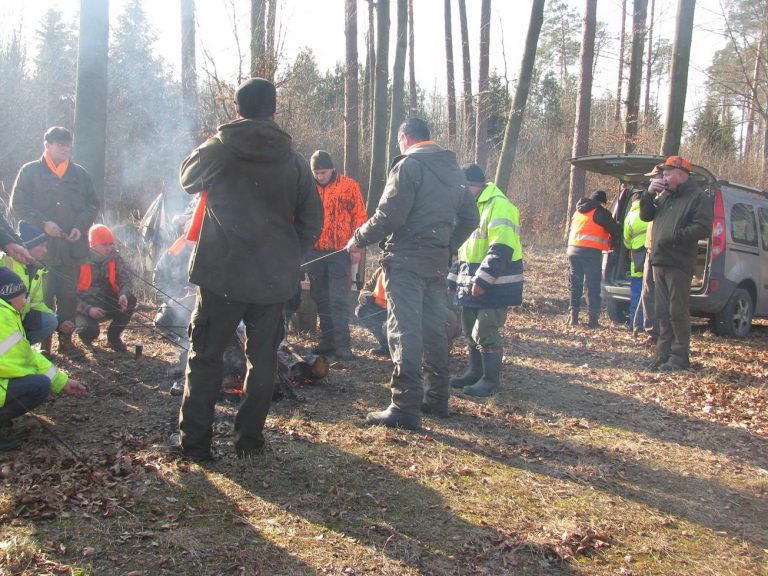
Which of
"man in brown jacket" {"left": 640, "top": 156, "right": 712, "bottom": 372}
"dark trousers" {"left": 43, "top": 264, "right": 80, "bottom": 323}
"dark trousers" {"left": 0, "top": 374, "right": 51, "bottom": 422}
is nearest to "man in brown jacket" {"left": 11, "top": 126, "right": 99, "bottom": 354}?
"dark trousers" {"left": 43, "top": 264, "right": 80, "bottom": 323}

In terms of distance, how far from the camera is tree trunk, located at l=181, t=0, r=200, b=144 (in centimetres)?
→ 1299

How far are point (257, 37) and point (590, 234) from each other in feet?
19.5

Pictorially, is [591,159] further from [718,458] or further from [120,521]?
[120,521]

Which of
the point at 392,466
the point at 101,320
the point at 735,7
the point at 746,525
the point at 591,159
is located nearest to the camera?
the point at 746,525

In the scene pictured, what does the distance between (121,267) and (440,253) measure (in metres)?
3.77

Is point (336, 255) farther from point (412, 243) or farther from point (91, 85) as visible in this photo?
point (91, 85)

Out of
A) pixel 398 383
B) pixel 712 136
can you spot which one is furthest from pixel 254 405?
pixel 712 136

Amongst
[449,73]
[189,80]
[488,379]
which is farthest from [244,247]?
[449,73]

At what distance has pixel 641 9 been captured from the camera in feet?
57.8

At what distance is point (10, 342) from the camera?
148 inches

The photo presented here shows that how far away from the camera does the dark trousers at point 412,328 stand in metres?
4.79

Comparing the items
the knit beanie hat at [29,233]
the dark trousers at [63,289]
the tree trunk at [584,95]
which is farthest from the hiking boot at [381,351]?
the tree trunk at [584,95]

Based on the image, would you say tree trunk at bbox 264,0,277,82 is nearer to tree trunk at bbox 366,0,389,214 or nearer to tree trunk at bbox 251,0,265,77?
tree trunk at bbox 251,0,265,77

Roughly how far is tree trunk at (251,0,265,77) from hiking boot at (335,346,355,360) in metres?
4.85
